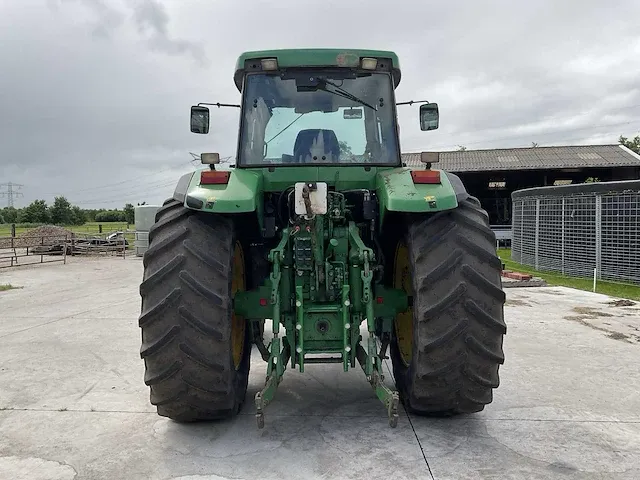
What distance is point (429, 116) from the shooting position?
16.3 feet

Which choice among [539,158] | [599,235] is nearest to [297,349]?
[599,235]

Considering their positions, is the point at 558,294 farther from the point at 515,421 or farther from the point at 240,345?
the point at 240,345

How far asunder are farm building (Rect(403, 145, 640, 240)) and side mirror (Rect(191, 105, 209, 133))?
66.5ft

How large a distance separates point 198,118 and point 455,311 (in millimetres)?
2892

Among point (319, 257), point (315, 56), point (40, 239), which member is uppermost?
point (315, 56)

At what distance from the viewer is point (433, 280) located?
3252 millimetres

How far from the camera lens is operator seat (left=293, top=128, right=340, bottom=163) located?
13.3 ft

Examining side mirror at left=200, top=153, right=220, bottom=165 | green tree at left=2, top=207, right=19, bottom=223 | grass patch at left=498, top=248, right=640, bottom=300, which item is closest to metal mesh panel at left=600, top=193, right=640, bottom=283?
grass patch at left=498, top=248, right=640, bottom=300

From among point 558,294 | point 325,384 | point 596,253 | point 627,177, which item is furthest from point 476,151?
point 325,384

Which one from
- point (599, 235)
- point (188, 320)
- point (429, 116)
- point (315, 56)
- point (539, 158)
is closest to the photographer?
point (188, 320)

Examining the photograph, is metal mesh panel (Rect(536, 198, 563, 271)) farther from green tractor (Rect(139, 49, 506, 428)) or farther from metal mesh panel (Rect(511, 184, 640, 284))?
green tractor (Rect(139, 49, 506, 428))

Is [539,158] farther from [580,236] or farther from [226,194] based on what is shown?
[226,194]

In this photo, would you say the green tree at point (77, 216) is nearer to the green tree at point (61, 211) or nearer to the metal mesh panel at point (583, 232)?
the green tree at point (61, 211)

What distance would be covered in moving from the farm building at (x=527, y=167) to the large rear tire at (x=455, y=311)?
21134mm
